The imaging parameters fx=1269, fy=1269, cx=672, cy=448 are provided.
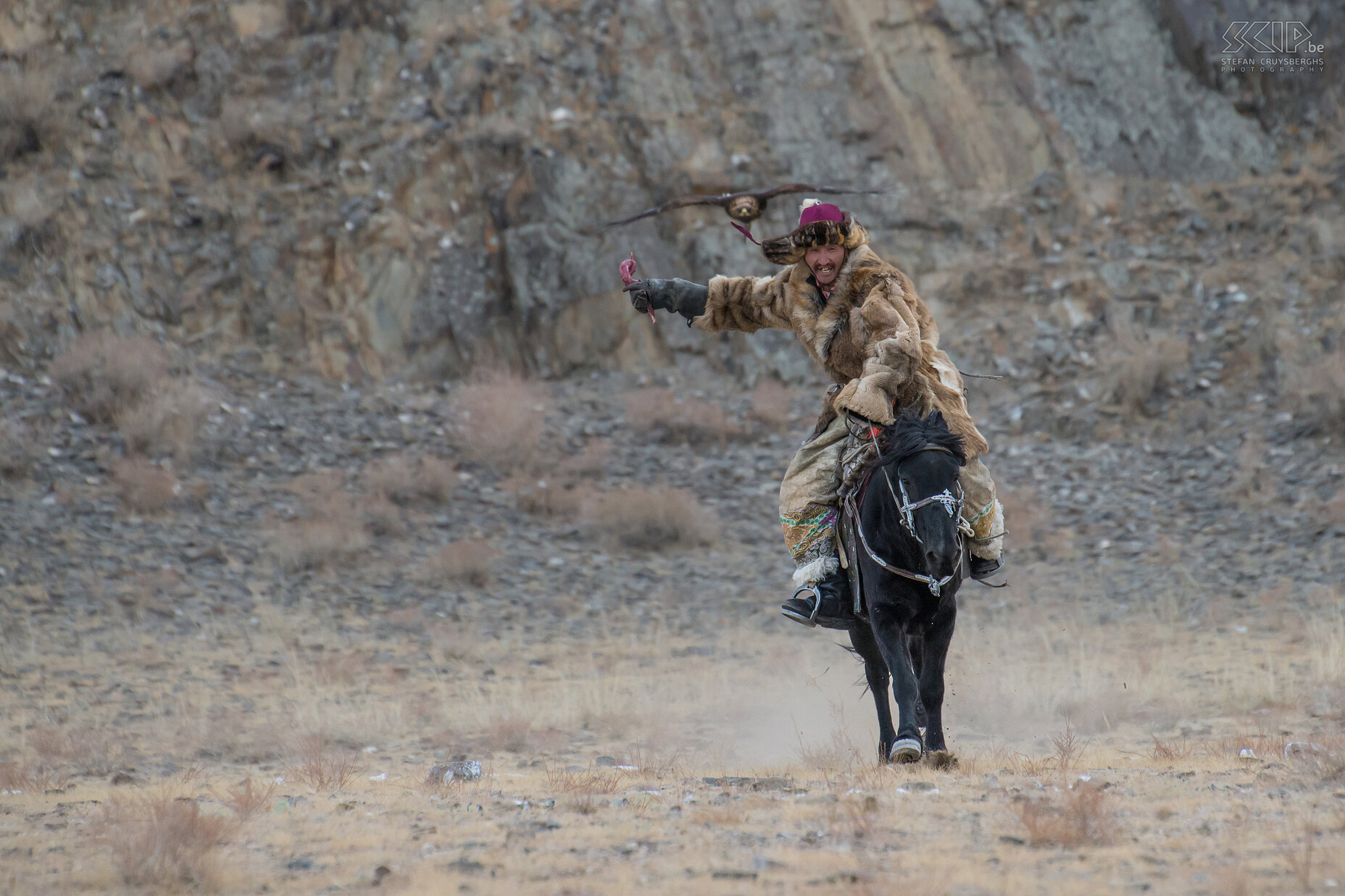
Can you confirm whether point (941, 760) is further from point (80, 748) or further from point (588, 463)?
point (588, 463)

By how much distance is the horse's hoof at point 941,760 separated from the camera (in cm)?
595

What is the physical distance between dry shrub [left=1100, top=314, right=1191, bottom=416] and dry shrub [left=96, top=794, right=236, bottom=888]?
13.6m

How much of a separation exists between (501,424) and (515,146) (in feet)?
14.7

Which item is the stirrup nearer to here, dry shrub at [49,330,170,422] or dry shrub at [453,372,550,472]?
dry shrub at [453,372,550,472]

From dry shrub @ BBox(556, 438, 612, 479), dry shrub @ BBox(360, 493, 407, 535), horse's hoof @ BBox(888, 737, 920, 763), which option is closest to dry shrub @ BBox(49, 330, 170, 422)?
dry shrub @ BBox(360, 493, 407, 535)

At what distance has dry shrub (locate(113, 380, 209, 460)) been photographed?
14.4 metres

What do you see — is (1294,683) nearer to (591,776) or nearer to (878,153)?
(591,776)

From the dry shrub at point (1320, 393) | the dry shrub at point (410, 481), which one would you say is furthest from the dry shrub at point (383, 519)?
the dry shrub at point (1320, 393)

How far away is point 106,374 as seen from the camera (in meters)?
15.0

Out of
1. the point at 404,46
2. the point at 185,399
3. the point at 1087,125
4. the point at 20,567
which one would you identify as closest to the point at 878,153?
the point at 1087,125

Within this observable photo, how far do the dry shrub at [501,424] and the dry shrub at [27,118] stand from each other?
6854 millimetres

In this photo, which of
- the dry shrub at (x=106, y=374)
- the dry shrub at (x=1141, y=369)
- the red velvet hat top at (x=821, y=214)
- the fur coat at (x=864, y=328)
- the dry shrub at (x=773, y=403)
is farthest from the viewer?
the dry shrub at (x=773, y=403)

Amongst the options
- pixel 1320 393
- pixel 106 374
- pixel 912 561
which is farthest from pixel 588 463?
pixel 912 561

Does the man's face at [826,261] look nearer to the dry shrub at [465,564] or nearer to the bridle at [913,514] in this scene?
the bridle at [913,514]
